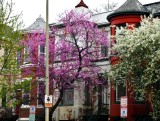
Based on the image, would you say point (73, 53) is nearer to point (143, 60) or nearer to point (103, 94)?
point (103, 94)

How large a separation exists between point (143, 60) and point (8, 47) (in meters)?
7.53

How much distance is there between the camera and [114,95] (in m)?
29.8

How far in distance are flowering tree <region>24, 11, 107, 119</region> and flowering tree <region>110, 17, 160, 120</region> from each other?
498cm

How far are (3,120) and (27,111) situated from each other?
8.68 ft

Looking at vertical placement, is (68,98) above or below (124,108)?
below

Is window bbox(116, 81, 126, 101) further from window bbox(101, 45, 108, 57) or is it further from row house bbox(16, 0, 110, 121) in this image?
window bbox(101, 45, 108, 57)

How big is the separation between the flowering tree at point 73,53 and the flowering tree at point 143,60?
498 centimetres

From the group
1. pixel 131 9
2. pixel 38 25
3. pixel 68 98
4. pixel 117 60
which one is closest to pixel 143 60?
pixel 117 60

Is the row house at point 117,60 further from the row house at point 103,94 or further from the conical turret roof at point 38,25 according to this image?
the conical turret roof at point 38,25

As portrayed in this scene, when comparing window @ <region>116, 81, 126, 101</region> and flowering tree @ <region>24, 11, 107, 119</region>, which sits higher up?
flowering tree @ <region>24, 11, 107, 119</region>

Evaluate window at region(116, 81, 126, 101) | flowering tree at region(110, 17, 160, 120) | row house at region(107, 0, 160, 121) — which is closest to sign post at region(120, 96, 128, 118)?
flowering tree at region(110, 17, 160, 120)

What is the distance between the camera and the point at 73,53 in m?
30.0

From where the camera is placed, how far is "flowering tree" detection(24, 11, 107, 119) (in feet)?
97.2

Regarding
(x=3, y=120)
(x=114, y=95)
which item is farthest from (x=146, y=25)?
(x=3, y=120)
